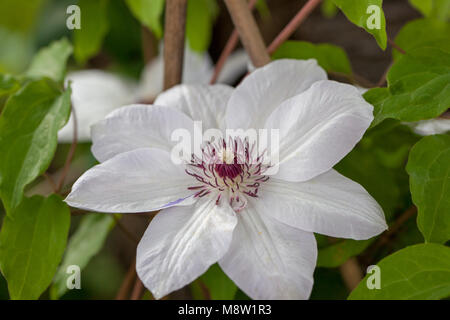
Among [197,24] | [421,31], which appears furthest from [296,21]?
[197,24]

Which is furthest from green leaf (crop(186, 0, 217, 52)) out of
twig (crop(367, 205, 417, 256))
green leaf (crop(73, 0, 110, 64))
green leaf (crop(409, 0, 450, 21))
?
twig (crop(367, 205, 417, 256))

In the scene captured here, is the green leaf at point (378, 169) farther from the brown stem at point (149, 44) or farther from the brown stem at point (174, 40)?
the brown stem at point (149, 44)

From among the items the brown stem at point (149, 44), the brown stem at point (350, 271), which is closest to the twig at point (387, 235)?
the brown stem at point (350, 271)

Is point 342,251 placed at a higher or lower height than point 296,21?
lower

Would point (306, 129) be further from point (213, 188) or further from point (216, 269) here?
point (216, 269)

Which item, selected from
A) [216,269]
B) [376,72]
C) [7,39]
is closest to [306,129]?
[216,269]

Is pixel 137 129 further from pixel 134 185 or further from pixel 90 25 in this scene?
pixel 90 25
